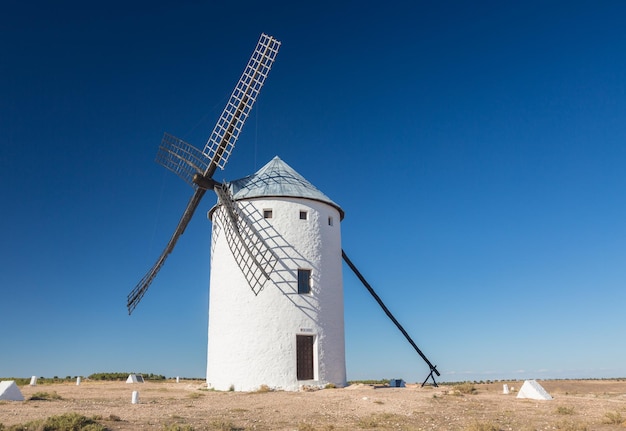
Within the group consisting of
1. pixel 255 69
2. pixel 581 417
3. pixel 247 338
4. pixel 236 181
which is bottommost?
pixel 581 417

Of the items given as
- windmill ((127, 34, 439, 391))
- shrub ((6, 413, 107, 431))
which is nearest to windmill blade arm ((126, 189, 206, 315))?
windmill ((127, 34, 439, 391))

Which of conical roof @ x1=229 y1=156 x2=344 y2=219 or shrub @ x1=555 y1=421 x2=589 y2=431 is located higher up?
conical roof @ x1=229 y1=156 x2=344 y2=219

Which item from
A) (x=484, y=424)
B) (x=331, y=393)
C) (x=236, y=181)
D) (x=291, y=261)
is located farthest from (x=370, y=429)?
(x=236, y=181)

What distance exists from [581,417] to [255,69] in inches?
764

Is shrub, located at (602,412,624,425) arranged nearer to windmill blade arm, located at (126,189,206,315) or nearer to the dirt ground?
the dirt ground

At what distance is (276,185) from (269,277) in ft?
16.1

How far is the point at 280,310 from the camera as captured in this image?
72.3ft

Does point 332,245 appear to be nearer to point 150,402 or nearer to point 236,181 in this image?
point 236,181

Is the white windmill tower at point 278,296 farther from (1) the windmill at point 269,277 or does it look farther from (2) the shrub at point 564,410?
(2) the shrub at point 564,410

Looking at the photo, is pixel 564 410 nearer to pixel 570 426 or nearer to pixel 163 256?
pixel 570 426

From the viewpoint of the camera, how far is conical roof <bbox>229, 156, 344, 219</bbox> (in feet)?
77.3

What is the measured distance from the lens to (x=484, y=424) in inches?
469

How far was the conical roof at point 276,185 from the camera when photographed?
927 inches

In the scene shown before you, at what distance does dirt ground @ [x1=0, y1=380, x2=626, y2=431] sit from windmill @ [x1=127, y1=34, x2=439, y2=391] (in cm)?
261
